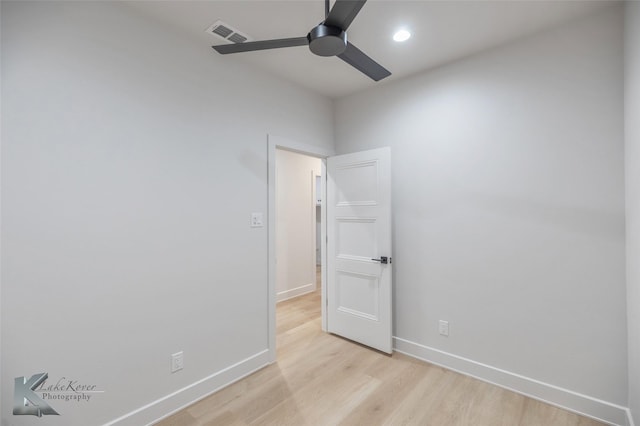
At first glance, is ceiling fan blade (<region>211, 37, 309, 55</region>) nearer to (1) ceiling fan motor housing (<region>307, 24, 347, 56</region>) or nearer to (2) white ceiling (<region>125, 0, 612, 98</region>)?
(1) ceiling fan motor housing (<region>307, 24, 347, 56</region>)

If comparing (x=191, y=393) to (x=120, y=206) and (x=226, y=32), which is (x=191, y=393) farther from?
(x=226, y=32)

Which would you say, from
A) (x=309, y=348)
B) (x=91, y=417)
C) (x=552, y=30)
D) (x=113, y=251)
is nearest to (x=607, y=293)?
(x=552, y=30)

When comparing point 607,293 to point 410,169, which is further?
point 410,169

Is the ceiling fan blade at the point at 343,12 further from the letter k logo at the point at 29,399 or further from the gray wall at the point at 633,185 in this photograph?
the letter k logo at the point at 29,399

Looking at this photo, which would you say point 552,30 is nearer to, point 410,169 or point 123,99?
point 410,169

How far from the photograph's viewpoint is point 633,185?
63.1 inches

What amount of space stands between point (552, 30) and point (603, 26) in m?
0.27

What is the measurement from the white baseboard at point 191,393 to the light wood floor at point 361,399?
5 centimetres

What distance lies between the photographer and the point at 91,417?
1600 millimetres

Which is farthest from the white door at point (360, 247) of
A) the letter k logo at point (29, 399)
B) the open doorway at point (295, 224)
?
the letter k logo at point (29, 399)

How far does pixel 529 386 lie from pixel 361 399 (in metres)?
1.27

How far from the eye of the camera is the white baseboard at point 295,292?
171 inches

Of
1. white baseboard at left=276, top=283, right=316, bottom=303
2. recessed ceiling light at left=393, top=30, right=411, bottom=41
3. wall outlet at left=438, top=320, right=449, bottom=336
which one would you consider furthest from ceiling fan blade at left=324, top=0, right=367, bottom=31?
white baseboard at left=276, top=283, right=316, bottom=303

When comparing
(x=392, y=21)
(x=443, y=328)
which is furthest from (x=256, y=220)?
(x=443, y=328)
